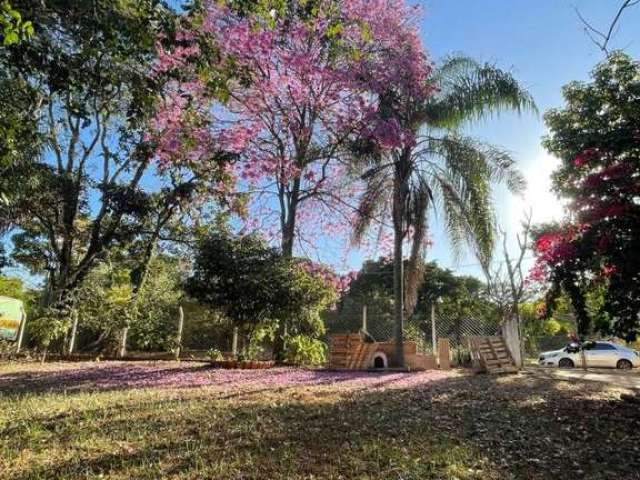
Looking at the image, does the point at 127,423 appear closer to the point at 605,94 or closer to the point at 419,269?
the point at 419,269

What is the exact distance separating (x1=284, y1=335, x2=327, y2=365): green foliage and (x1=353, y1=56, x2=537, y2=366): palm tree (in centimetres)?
187

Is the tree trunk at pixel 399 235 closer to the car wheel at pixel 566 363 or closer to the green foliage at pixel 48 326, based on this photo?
the green foliage at pixel 48 326

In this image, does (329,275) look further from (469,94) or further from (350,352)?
(469,94)

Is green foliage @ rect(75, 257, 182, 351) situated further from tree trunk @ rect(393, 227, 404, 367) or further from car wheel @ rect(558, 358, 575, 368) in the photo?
car wheel @ rect(558, 358, 575, 368)

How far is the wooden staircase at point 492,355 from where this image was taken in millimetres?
9406

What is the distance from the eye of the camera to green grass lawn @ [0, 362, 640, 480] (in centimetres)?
286

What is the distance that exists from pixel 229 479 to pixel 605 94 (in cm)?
800

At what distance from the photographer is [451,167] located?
380 inches

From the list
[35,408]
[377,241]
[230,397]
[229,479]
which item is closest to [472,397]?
[230,397]

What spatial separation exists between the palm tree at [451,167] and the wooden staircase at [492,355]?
1.59 metres

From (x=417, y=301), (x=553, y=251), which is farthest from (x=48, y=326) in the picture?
(x=417, y=301)

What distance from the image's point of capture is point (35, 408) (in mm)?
4418

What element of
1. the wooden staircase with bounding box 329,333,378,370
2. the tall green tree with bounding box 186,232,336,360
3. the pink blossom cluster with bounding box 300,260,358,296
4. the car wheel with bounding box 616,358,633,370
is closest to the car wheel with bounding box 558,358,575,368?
the car wheel with bounding box 616,358,633,370

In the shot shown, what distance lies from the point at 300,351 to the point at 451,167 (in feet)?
16.9
